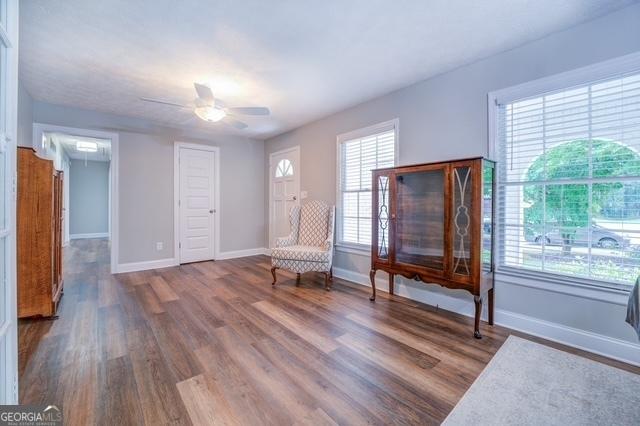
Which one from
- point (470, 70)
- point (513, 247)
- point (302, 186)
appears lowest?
point (513, 247)

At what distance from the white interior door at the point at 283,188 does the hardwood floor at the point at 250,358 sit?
213cm

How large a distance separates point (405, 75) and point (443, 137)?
0.79 m

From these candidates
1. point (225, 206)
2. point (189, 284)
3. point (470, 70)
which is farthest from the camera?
point (225, 206)

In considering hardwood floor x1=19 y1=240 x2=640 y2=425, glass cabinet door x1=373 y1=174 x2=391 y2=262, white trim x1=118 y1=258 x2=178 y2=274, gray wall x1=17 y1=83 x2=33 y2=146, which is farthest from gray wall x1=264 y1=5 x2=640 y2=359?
gray wall x1=17 y1=83 x2=33 y2=146

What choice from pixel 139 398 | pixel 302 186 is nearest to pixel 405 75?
pixel 302 186

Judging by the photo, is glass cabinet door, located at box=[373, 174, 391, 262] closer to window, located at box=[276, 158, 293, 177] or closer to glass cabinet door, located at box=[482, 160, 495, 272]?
glass cabinet door, located at box=[482, 160, 495, 272]

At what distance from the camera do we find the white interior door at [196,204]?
4.86 m

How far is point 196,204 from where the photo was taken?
5.02 metres

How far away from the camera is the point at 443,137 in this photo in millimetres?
2881

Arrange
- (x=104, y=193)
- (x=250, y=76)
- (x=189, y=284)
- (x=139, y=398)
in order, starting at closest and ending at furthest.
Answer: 1. (x=139, y=398)
2. (x=250, y=76)
3. (x=189, y=284)
4. (x=104, y=193)

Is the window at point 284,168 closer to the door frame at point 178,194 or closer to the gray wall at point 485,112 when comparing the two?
the door frame at point 178,194

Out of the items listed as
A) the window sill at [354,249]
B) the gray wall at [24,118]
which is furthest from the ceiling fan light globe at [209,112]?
the window sill at [354,249]

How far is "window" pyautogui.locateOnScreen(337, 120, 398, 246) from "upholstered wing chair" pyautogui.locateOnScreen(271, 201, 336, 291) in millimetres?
280

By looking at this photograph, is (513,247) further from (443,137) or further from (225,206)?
(225,206)
